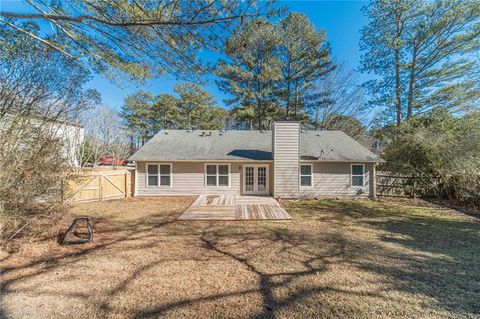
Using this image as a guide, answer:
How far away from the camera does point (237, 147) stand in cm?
1212

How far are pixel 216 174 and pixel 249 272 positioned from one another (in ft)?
25.5

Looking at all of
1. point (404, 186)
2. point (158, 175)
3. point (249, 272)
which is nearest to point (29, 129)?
point (249, 272)

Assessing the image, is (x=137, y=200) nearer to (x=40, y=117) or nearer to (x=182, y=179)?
(x=182, y=179)

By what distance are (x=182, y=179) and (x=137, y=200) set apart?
93.3 inches

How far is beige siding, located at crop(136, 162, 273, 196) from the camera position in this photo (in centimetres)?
1101

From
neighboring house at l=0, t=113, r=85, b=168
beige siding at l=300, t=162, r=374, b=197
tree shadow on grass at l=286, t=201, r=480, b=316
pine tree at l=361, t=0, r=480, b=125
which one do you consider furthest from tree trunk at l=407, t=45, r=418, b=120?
neighboring house at l=0, t=113, r=85, b=168

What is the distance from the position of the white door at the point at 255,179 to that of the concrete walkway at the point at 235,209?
26.7 inches

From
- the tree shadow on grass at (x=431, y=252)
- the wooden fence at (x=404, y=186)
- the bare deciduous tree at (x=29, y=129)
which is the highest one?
the bare deciduous tree at (x=29, y=129)

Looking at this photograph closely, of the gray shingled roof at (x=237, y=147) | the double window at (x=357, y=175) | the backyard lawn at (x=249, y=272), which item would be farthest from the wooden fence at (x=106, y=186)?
the double window at (x=357, y=175)

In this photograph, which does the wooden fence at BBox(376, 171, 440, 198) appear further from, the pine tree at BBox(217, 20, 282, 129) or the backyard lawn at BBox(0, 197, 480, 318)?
the pine tree at BBox(217, 20, 282, 129)

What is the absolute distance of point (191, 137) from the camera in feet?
43.1

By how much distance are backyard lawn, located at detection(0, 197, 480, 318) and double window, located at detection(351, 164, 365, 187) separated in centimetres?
462

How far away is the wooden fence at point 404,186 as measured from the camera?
10602 millimetres

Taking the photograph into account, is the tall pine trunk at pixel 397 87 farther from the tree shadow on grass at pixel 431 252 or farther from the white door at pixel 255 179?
the white door at pixel 255 179
